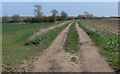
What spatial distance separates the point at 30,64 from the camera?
35.9 ft

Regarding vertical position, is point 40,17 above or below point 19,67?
above

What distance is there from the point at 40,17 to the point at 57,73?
123 meters

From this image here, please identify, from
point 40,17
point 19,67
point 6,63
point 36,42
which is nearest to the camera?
point 19,67

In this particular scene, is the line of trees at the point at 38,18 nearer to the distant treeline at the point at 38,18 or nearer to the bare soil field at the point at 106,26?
the distant treeline at the point at 38,18

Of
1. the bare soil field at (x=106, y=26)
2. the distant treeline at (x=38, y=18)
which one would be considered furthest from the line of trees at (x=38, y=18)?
the bare soil field at (x=106, y=26)

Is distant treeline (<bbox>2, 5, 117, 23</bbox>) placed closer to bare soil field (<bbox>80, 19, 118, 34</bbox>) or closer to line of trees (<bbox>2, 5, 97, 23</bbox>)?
line of trees (<bbox>2, 5, 97, 23</bbox>)

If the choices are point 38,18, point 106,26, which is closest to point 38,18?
point 38,18

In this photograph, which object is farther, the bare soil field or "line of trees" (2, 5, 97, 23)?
"line of trees" (2, 5, 97, 23)

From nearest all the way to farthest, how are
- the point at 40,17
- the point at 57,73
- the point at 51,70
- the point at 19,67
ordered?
the point at 57,73 → the point at 51,70 → the point at 19,67 → the point at 40,17

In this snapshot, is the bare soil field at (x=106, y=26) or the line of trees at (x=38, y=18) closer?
the bare soil field at (x=106, y=26)

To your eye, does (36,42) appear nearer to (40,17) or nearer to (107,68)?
(107,68)

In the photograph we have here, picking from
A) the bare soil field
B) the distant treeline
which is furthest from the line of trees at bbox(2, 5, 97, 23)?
the bare soil field

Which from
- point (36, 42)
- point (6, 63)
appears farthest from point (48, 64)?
point (36, 42)

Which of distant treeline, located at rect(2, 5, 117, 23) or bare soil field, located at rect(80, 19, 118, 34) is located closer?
bare soil field, located at rect(80, 19, 118, 34)
